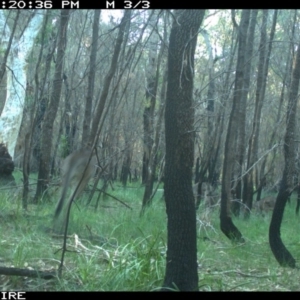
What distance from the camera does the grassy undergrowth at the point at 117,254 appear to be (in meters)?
5.69

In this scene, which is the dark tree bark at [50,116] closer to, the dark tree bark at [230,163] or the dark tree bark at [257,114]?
the dark tree bark at [230,163]

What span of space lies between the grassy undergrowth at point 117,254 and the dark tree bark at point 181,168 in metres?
0.48

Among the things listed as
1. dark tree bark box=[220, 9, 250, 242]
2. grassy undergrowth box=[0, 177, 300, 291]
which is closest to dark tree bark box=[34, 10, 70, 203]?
grassy undergrowth box=[0, 177, 300, 291]

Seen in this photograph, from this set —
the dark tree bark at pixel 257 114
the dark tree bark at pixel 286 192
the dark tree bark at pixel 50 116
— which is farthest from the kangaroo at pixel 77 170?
the dark tree bark at pixel 257 114

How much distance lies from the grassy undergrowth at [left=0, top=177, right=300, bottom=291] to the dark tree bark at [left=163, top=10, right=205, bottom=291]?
48 centimetres

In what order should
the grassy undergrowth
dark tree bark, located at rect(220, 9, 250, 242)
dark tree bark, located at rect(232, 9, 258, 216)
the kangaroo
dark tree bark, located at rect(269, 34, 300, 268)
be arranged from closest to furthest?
the grassy undergrowth, the kangaroo, dark tree bark, located at rect(269, 34, 300, 268), dark tree bark, located at rect(220, 9, 250, 242), dark tree bark, located at rect(232, 9, 258, 216)

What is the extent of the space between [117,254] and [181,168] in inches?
68.9

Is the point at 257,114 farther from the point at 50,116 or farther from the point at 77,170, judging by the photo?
the point at 77,170

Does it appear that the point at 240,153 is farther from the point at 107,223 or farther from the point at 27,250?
the point at 27,250

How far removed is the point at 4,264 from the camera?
6273mm

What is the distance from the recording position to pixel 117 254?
637cm

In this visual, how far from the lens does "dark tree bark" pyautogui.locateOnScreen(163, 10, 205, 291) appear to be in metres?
5.20

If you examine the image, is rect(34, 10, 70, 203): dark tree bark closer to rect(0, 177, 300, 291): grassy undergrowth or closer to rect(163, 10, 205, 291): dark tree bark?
rect(0, 177, 300, 291): grassy undergrowth

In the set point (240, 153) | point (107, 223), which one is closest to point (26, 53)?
point (240, 153)
